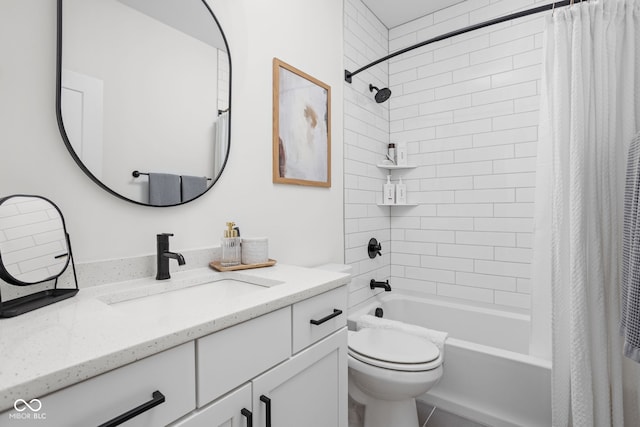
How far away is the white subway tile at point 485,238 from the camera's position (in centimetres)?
208

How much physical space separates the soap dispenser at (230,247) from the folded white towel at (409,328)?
978mm

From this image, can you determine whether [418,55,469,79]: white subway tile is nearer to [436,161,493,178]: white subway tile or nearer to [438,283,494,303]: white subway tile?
[436,161,493,178]: white subway tile

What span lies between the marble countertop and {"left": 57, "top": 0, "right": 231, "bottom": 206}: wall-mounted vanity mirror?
37 cm

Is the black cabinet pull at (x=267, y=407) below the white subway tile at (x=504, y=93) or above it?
below

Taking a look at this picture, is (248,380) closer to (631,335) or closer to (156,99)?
(156,99)

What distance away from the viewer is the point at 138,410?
52cm

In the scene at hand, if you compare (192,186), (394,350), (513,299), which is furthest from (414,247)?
(192,186)

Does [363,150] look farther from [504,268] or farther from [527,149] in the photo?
[504,268]

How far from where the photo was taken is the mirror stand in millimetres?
668

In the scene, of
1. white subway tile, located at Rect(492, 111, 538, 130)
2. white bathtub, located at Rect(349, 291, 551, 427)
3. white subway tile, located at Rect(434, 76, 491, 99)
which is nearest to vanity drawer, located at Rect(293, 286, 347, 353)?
white bathtub, located at Rect(349, 291, 551, 427)

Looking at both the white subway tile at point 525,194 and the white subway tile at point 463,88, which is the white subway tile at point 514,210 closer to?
the white subway tile at point 525,194

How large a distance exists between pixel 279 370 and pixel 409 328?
3.56ft

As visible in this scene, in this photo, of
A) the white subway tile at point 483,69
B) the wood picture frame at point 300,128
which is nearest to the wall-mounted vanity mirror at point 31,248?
the wood picture frame at point 300,128

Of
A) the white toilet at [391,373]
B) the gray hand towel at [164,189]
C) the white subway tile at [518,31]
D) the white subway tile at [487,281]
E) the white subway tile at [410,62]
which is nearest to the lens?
the gray hand towel at [164,189]
